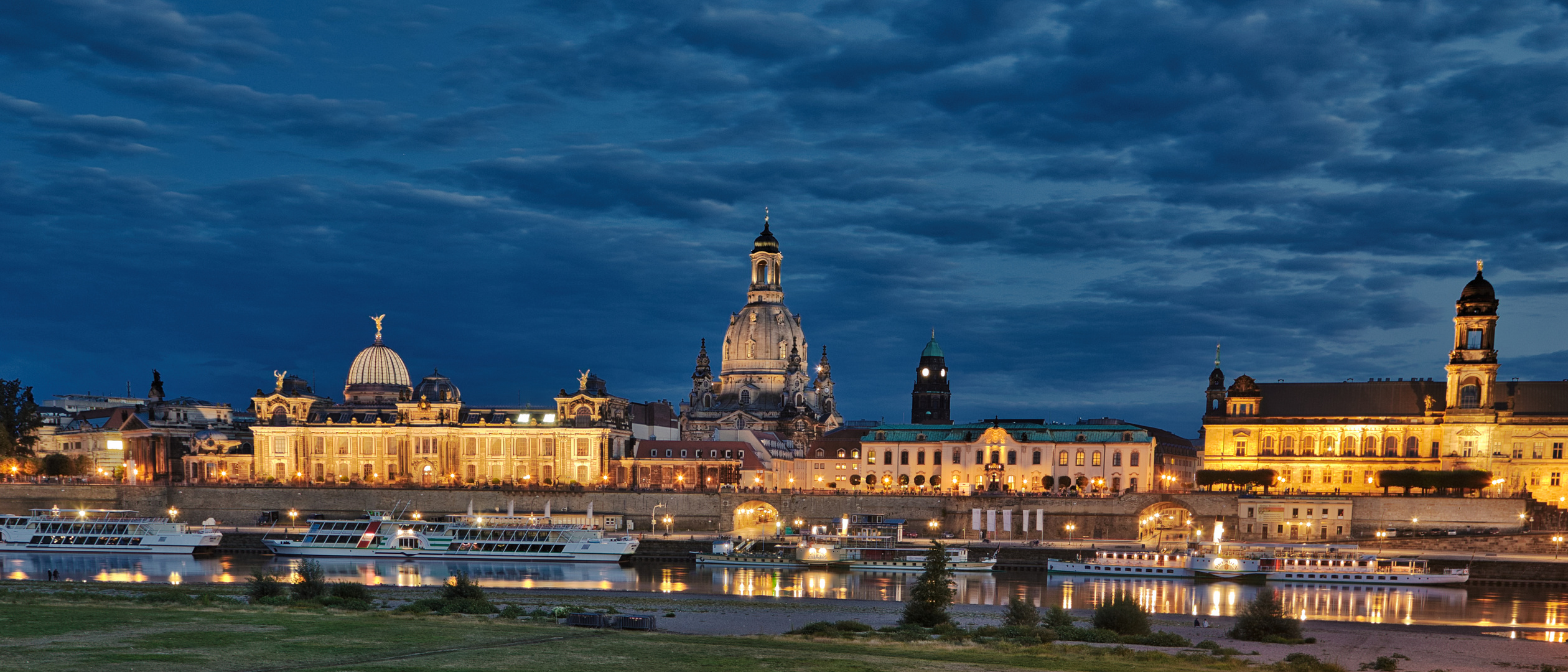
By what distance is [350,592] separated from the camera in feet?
158

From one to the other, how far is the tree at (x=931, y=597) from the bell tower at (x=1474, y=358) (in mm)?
66643

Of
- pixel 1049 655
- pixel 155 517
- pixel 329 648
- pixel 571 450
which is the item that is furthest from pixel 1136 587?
pixel 155 517

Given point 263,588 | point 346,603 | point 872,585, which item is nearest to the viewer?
point 346,603

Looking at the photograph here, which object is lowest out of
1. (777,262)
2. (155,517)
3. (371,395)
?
(155,517)

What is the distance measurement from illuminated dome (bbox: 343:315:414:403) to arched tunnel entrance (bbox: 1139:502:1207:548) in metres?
74.4

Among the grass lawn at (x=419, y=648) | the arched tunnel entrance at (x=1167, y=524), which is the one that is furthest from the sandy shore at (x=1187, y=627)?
the arched tunnel entrance at (x=1167, y=524)

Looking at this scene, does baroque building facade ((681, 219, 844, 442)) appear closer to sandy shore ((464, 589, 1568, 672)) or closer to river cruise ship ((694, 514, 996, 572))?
river cruise ship ((694, 514, 996, 572))

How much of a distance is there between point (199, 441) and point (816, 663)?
119727 mm

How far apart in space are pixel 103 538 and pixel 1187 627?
69707 mm

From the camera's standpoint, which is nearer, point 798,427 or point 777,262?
point 798,427

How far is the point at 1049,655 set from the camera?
125 ft

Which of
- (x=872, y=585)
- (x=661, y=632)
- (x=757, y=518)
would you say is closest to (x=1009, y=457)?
(x=757, y=518)

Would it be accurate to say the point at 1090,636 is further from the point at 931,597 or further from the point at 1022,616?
the point at 931,597

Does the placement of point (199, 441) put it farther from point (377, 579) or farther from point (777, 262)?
point (377, 579)
